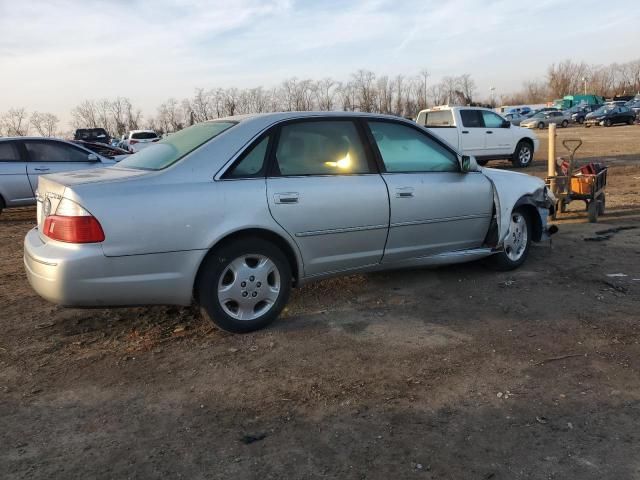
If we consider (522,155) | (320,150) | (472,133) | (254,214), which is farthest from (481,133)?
(254,214)

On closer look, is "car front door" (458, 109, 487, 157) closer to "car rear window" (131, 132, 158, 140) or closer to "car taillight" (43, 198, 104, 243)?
"car taillight" (43, 198, 104, 243)

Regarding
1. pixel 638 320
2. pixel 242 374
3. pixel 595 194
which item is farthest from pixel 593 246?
pixel 242 374

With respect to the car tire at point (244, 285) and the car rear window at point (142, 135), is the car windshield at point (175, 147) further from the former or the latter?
the car rear window at point (142, 135)

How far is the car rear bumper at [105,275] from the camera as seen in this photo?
11.5 ft

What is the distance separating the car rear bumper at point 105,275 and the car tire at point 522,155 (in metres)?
14.3

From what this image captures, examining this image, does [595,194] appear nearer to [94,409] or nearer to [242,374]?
[242,374]

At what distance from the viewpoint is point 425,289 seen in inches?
202

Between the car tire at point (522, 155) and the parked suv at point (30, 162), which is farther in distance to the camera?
the car tire at point (522, 155)

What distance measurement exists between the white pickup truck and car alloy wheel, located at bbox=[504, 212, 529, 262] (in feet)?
31.0

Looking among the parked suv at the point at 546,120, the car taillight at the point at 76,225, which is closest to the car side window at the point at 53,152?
the car taillight at the point at 76,225

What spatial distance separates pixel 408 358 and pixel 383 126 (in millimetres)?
2062

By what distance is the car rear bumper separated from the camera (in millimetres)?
3490

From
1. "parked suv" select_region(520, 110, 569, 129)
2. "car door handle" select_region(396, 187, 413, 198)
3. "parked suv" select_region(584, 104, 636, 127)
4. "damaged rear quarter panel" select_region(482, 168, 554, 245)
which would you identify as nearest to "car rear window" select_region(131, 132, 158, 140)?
"damaged rear quarter panel" select_region(482, 168, 554, 245)

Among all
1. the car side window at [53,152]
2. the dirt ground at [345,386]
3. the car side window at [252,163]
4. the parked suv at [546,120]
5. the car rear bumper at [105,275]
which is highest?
the parked suv at [546,120]
